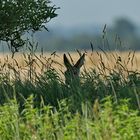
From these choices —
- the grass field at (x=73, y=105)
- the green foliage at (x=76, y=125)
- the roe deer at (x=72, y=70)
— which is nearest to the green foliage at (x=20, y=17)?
the grass field at (x=73, y=105)

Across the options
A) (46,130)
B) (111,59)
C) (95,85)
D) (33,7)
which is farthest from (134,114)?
(33,7)

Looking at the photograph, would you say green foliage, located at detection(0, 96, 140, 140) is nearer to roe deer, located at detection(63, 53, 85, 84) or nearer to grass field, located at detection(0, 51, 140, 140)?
grass field, located at detection(0, 51, 140, 140)

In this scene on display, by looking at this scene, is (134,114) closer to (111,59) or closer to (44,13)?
(111,59)

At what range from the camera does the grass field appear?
20.3ft

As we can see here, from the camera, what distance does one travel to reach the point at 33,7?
10.6m

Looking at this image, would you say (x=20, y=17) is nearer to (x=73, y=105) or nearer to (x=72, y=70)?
(x=72, y=70)

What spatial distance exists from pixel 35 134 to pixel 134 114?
936 millimetres

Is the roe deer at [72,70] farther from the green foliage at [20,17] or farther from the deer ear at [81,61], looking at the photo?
the green foliage at [20,17]

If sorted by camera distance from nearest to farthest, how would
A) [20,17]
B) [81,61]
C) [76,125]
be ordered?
[76,125] → [81,61] → [20,17]

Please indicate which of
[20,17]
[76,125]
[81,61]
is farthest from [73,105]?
[20,17]

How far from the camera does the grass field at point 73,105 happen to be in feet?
20.3

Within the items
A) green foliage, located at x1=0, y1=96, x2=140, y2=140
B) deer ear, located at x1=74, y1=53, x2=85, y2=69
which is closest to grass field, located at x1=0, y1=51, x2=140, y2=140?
green foliage, located at x1=0, y1=96, x2=140, y2=140

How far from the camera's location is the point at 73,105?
23.9 ft

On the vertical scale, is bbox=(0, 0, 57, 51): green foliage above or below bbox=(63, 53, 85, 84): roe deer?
above
